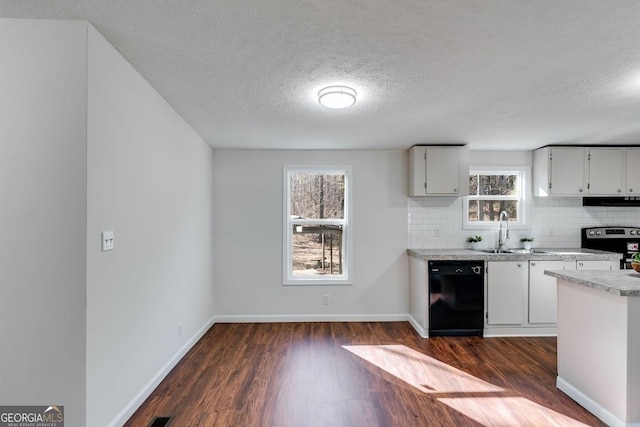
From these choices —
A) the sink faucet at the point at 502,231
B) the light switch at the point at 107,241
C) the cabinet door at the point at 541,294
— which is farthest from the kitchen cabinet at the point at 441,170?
the light switch at the point at 107,241

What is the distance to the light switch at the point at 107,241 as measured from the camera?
1.72 m

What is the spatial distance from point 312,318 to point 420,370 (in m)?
1.68

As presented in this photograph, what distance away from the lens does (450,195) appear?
3.93 m

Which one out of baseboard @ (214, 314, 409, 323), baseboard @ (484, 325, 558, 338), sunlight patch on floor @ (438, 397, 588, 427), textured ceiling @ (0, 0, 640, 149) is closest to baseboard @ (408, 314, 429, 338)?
baseboard @ (214, 314, 409, 323)

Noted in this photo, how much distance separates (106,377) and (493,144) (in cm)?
435

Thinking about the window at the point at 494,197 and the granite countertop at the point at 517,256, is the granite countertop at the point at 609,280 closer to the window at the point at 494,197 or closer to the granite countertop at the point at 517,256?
the granite countertop at the point at 517,256

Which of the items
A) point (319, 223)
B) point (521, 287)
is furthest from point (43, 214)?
point (521, 287)

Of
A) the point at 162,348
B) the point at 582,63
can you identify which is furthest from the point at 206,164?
the point at 582,63

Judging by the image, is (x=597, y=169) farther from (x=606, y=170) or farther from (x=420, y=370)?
(x=420, y=370)

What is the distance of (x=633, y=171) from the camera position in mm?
3883

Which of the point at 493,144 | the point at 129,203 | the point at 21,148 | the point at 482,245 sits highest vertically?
the point at 493,144

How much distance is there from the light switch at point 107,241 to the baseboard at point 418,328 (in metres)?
3.17

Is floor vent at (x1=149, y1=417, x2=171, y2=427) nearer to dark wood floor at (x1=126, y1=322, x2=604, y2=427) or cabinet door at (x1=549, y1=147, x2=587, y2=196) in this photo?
dark wood floor at (x1=126, y1=322, x2=604, y2=427)

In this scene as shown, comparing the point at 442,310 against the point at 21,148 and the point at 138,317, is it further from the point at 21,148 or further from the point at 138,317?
the point at 21,148
